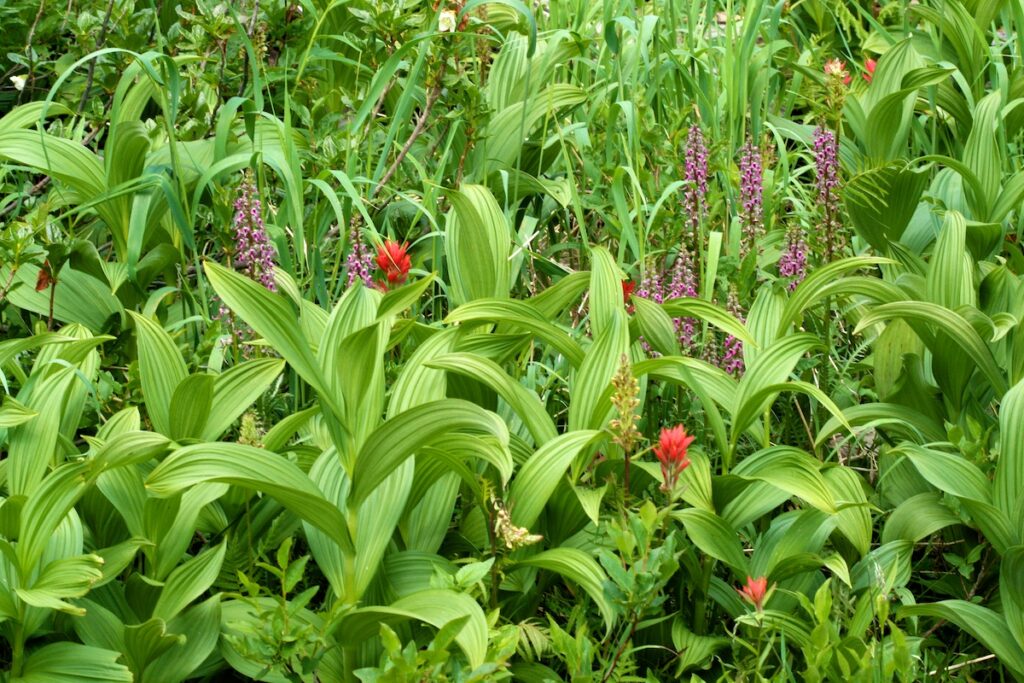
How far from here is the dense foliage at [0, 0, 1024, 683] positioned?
1.99 m

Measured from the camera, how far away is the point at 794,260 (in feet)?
8.77

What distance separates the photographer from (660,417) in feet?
8.68

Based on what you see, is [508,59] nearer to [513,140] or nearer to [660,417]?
[513,140]

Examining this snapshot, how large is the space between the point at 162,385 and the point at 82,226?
3.58 feet

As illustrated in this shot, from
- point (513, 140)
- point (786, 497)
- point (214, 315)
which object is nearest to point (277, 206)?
point (214, 315)

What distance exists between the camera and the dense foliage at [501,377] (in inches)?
78.4

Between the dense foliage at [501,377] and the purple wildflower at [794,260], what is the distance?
1 cm

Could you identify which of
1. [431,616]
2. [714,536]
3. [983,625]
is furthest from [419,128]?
[983,625]

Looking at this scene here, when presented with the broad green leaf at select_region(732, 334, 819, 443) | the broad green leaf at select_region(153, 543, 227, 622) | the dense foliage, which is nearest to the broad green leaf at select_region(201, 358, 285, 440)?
the dense foliage

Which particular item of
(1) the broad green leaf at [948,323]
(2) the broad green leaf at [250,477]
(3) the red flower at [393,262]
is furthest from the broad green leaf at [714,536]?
(3) the red flower at [393,262]

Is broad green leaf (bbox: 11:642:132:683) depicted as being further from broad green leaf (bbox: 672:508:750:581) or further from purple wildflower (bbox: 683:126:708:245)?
purple wildflower (bbox: 683:126:708:245)

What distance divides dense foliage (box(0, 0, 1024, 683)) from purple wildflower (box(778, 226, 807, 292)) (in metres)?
0.01

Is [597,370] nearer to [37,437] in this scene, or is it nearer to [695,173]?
[695,173]

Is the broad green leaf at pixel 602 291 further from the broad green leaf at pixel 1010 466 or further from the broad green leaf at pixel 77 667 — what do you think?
the broad green leaf at pixel 77 667
